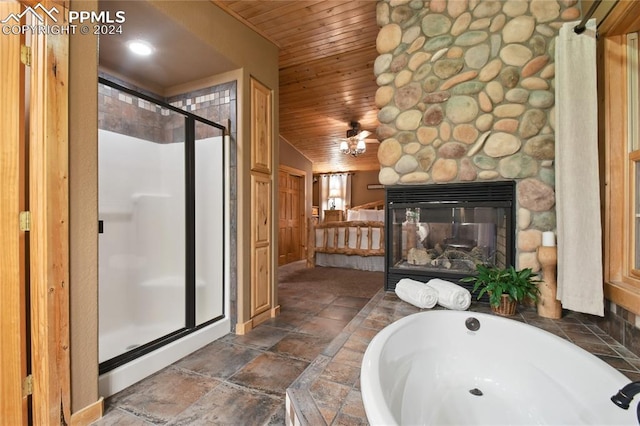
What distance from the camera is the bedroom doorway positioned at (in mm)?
5863

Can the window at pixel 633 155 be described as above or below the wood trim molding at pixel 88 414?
above

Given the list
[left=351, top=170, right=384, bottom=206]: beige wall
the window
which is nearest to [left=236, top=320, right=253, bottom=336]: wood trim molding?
the window

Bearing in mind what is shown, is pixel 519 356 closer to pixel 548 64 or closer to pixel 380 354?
pixel 380 354

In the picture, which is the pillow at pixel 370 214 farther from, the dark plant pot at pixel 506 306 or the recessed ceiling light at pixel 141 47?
the recessed ceiling light at pixel 141 47

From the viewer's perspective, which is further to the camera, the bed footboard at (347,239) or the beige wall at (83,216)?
the bed footboard at (347,239)

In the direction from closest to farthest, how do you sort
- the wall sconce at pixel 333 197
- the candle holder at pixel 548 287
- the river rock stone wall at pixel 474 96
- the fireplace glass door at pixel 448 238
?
the candle holder at pixel 548 287 < the river rock stone wall at pixel 474 96 < the fireplace glass door at pixel 448 238 < the wall sconce at pixel 333 197

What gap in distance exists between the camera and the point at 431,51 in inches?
89.8

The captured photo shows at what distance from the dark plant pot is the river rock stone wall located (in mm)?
362

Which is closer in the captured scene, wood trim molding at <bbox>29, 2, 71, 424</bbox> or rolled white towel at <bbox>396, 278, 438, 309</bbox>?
wood trim molding at <bbox>29, 2, 71, 424</bbox>

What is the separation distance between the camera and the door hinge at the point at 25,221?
129cm

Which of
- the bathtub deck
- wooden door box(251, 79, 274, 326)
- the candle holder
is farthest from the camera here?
wooden door box(251, 79, 274, 326)

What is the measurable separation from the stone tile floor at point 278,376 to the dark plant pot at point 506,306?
5 centimetres

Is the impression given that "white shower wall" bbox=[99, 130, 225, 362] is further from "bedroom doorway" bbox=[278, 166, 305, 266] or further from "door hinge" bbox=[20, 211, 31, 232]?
"bedroom doorway" bbox=[278, 166, 305, 266]

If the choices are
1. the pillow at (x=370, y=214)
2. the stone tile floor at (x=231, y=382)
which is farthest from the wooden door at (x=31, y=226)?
the pillow at (x=370, y=214)
